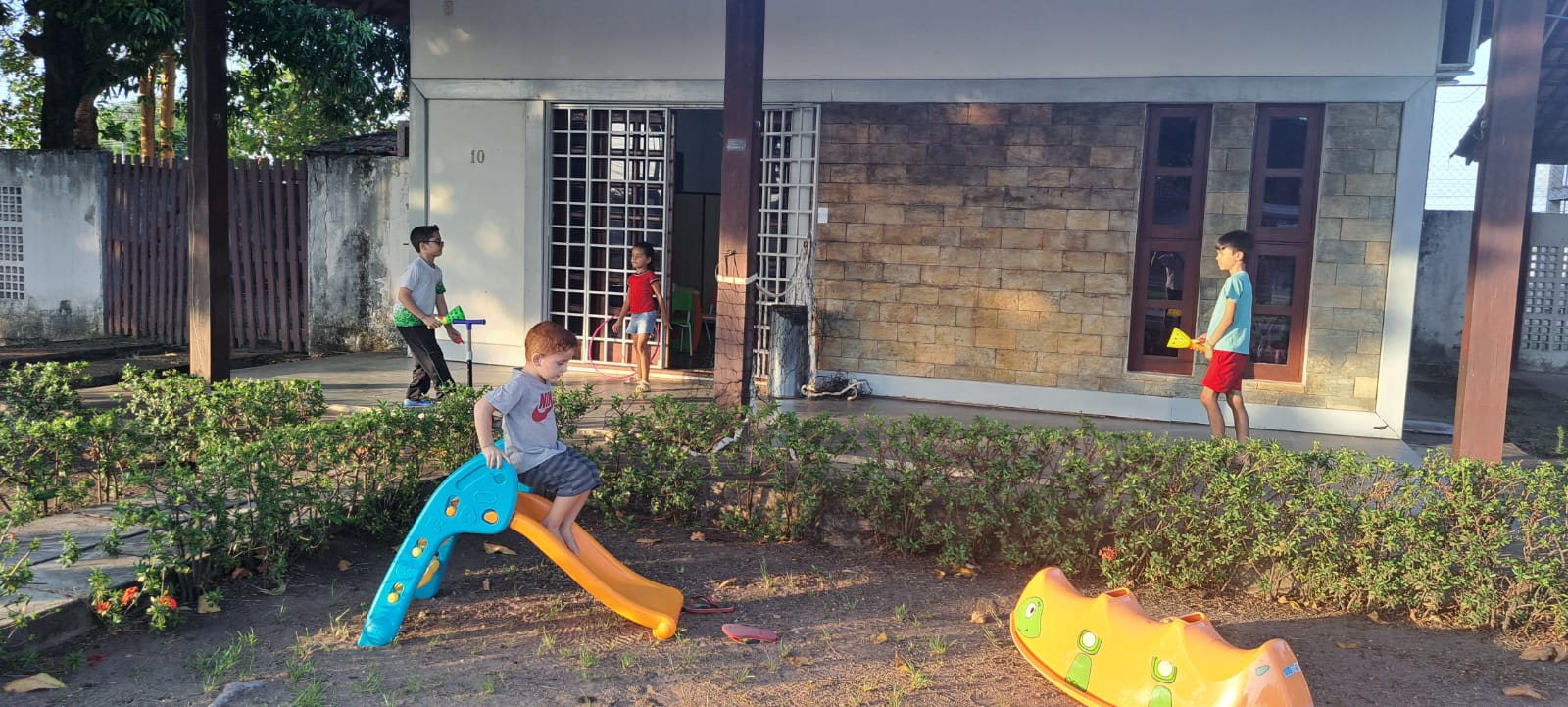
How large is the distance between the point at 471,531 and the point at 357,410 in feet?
13.8

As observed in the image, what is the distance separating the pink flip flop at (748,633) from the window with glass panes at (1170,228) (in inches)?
208

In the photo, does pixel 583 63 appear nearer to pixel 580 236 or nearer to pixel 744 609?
pixel 580 236

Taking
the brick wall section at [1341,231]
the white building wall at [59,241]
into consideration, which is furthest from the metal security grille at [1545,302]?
the white building wall at [59,241]

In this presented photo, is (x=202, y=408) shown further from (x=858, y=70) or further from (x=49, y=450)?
(x=858, y=70)

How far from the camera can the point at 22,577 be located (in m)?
3.73

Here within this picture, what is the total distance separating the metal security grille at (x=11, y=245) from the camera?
500 inches

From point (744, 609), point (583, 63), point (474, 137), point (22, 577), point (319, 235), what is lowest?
point (744, 609)

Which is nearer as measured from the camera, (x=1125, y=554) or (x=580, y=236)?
(x=1125, y=554)

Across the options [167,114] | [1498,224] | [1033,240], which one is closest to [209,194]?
[1033,240]

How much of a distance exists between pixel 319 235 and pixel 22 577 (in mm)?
8262

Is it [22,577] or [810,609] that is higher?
[22,577]

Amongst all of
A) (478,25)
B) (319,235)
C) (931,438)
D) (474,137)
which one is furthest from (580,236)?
(931,438)

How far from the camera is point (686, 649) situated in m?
4.25

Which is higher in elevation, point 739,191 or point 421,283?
point 739,191
